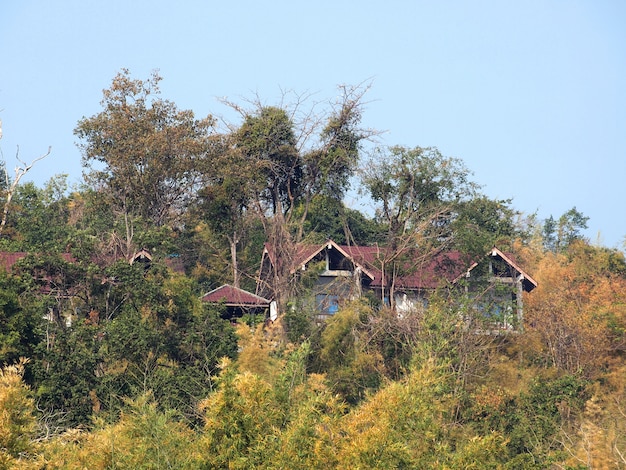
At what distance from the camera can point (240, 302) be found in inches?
1604

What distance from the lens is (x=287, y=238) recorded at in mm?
36031

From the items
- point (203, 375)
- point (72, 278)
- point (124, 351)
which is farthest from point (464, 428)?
point (72, 278)

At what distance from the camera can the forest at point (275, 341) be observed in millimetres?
18656

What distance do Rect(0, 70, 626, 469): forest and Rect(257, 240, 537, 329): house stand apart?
0.51 meters

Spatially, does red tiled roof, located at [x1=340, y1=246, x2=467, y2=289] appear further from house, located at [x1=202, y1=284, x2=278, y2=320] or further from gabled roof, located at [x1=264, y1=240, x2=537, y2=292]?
house, located at [x1=202, y1=284, x2=278, y2=320]

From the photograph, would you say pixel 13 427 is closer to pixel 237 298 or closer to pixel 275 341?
pixel 275 341

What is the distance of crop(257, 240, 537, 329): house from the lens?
120 feet

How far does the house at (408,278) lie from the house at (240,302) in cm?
57

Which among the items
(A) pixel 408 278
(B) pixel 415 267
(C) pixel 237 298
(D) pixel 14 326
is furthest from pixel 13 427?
(C) pixel 237 298

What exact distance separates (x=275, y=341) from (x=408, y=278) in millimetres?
7989

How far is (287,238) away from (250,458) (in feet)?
63.3

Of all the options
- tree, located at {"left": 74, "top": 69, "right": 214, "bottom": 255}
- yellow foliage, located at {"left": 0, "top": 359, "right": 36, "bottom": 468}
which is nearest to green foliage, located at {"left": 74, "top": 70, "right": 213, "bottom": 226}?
tree, located at {"left": 74, "top": 69, "right": 214, "bottom": 255}

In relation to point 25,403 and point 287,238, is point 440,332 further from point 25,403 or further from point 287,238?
point 25,403

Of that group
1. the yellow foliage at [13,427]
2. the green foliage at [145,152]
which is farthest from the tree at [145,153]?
the yellow foliage at [13,427]
